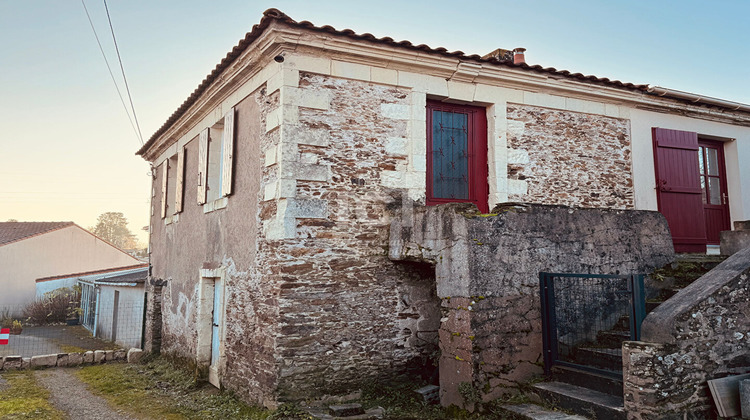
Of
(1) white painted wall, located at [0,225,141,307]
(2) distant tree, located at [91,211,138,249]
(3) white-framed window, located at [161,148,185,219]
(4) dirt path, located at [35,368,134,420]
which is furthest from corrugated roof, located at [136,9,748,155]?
(2) distant tree, located at [91,211,138,249]

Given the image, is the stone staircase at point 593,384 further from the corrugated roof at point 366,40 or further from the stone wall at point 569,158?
the corrugated roof at point 366,40

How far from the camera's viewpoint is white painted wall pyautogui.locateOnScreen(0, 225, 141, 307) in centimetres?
2394

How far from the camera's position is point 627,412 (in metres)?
4.18

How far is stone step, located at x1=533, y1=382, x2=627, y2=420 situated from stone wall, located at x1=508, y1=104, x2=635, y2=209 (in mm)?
3064

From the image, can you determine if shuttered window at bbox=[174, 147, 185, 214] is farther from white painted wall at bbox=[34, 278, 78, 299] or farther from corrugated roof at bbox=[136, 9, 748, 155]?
white painted wall at bbox=[34, 278, 78, 299]

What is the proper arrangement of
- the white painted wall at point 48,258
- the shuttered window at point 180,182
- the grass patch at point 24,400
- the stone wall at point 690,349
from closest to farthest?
1. the stone wall at point 690,349
2. the grass patch at point 24,400
3. the shuttered window at point 180,182
4. the white painted wall at point 48,258

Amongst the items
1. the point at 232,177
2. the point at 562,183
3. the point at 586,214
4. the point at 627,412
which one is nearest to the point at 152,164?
the point at 232,177

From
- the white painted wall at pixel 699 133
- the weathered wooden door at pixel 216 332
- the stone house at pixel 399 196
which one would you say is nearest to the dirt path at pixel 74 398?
the weathered wooden door at pixel 216 332

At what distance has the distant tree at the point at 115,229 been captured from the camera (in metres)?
69.5

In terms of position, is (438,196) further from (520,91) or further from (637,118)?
(637,118)

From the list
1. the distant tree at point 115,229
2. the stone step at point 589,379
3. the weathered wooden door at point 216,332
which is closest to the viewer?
the stone step at point 589,379

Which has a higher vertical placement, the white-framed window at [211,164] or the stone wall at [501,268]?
the white-framed window at [211,164]

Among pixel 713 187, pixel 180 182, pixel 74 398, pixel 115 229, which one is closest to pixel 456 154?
pixel 713 187

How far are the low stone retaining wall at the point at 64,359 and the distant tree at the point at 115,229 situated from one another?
62995mm
